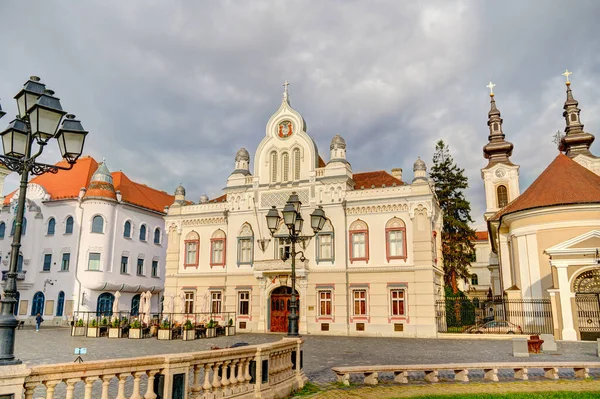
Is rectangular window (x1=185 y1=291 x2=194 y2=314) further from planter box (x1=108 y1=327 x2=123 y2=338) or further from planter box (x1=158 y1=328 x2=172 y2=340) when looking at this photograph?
planter box (x1=158 y1=328 x2=172 y2=340)

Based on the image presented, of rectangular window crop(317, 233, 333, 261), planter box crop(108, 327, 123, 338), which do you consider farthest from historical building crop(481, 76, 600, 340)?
planter box crop(108, 327, 123, 338)

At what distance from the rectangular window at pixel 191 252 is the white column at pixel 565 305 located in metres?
24.4

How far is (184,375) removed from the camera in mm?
6895

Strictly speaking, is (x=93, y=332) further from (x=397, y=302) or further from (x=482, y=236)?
(x=482, y=236)

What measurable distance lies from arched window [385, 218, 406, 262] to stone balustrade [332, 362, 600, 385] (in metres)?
16.5

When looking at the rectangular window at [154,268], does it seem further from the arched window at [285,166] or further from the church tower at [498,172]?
the church tower at [498,172]

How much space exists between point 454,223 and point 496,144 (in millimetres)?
19616

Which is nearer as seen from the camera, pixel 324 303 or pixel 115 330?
pixel 115 330

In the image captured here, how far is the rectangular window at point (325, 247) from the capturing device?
31.4m

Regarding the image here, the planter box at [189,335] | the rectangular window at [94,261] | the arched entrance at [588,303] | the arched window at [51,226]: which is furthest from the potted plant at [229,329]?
the arched entrance at [588,303]

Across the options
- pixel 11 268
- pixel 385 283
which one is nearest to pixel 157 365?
pixel 11 268

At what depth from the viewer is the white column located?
24859mm

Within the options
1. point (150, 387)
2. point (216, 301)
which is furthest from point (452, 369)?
point (216, 301)

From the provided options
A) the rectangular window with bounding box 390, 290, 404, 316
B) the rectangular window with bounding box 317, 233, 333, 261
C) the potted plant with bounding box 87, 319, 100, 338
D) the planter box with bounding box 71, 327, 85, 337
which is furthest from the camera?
the rectangular window with bounding box 317, 233, 333, 261
